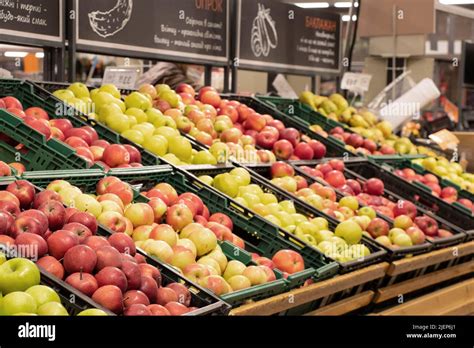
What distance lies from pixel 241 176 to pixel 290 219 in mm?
382

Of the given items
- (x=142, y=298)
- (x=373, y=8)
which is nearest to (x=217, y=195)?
(x=142, y=298)

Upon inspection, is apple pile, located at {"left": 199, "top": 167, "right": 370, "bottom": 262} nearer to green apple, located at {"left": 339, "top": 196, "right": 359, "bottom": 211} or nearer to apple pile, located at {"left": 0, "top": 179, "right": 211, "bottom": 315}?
green apple, located at {"left": 339, "top": 196, "right": 359, "bottom": 211}

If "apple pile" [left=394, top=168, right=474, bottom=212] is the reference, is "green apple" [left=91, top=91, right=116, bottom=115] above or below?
above

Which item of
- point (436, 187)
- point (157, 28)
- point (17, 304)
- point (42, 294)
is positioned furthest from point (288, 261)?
point (436, 187)

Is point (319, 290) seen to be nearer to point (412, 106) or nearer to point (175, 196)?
point (175, 196)

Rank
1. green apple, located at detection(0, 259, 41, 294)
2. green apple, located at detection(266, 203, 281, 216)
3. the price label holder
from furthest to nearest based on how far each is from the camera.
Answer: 1. the price label holder
2. green apple, located at detection(266, 203, 281, 216)
3. green apple, located at detection(0, 259, 41, 294)

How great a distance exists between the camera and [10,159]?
3287 millimetres

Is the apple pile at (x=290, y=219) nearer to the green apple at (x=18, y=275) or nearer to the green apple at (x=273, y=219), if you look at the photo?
the green apple at (x=273, y=219)

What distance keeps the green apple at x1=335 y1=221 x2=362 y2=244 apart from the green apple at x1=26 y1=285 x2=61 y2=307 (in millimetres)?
2039

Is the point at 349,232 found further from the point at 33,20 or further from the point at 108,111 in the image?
the point at 33,20

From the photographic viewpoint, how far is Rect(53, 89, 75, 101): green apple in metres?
4.08

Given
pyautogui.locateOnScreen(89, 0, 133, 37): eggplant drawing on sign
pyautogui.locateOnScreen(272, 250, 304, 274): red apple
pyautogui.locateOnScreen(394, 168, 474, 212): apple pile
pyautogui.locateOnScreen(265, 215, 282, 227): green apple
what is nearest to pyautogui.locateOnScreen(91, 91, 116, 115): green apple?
pyautogui.locateOnScreen(89, 0, 133, 37): eggplant drawing on sign

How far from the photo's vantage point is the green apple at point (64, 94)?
13.4ft

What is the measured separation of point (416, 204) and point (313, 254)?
1906 millimetres
